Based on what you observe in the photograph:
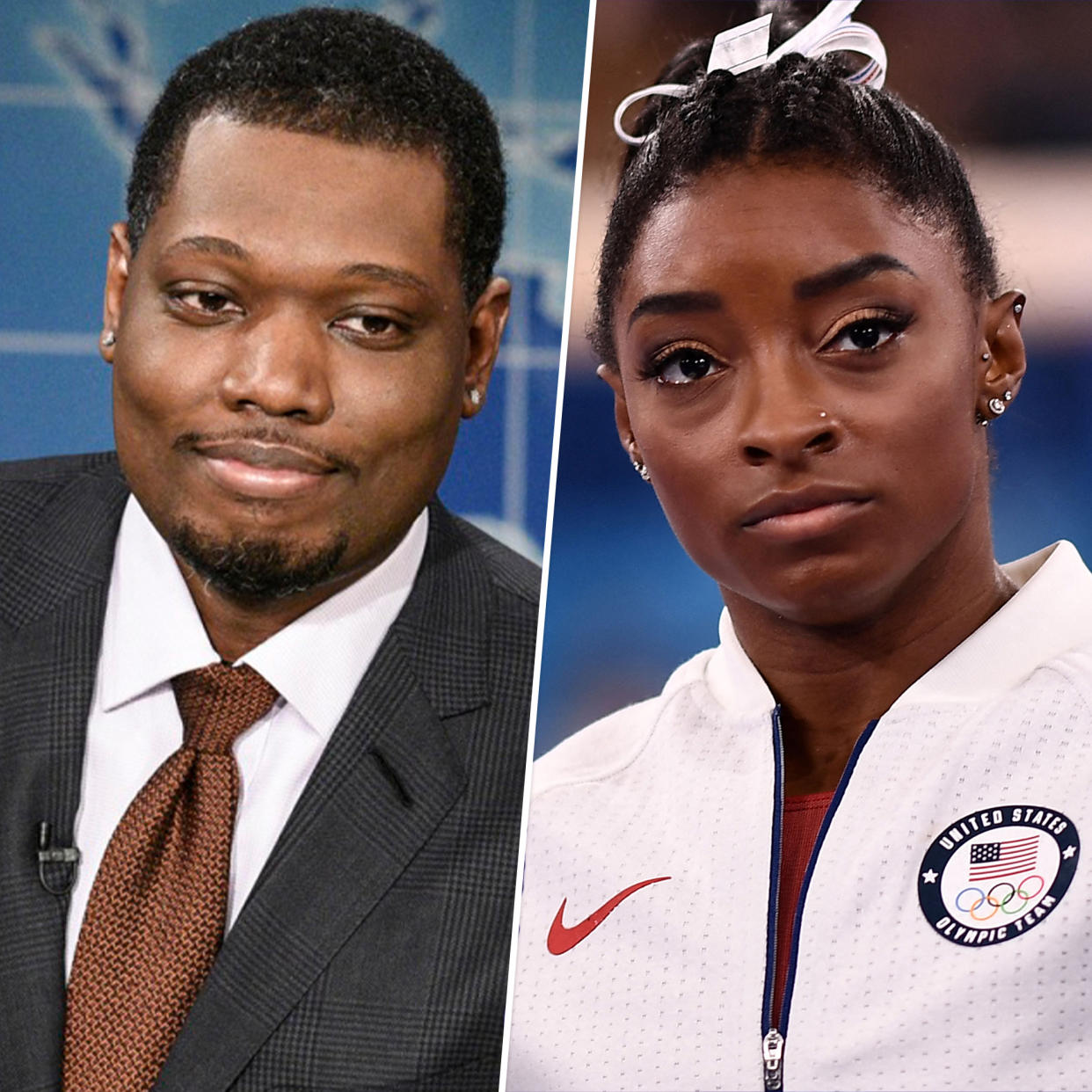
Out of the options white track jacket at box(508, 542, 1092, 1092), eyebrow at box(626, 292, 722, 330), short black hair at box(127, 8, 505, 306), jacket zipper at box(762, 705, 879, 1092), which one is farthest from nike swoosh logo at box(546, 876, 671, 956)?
short black hair at box(127, 8, 505, 306)

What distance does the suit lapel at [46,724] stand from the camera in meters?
2.22

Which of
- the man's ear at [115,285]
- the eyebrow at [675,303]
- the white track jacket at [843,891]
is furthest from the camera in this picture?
the man's ear at [115,285]

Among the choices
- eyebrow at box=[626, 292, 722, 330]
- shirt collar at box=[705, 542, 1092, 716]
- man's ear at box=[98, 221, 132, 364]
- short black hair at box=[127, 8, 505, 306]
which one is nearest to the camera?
shirt collar at box=[705, 542, 1092, 716]

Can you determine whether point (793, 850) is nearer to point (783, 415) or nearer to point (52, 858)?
point (783, 415)

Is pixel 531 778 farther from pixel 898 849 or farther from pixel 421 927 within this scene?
pixel 898 849

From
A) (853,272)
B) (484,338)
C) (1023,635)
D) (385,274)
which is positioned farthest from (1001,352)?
(385,274)

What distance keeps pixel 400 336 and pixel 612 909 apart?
0.92 m

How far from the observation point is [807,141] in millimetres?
2158

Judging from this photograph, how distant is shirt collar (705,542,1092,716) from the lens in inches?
82.1

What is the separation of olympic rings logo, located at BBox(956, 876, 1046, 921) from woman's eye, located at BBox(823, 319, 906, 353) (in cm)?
75

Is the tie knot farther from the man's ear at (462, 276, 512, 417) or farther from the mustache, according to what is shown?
the man's ear at (462, 276, 512, 417)

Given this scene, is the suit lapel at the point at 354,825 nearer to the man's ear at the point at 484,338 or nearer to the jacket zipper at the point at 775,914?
the man's ear at the point at 484,338

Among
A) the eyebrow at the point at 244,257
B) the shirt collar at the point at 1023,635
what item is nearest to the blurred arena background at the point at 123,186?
the eyebrow at the point at 244,257

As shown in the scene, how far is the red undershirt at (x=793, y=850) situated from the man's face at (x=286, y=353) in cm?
76
